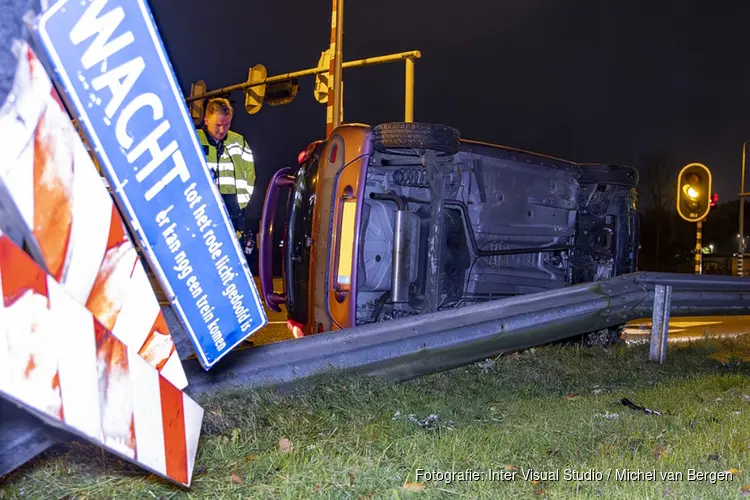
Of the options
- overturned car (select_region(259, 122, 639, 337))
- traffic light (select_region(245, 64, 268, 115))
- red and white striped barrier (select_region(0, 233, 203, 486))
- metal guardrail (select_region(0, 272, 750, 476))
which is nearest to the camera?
red and white striped barrier (select_region(0, 233, 203, 486))

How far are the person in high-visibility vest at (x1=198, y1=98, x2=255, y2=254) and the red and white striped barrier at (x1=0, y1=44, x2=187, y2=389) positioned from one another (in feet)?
12.5

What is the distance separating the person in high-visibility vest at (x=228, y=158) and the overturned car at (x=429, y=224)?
10.7 inches

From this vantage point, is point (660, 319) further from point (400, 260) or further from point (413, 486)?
point (413, 486)

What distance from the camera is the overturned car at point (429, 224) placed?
5.45m

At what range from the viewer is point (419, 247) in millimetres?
5820

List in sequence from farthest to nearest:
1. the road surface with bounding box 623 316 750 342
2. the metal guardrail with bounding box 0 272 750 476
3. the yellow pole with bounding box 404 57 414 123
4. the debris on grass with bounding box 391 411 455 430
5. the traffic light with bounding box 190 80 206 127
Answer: the traffic light with bounding box 190 80 206 127 < the yellow pole with bounding box 404 57 414 123 < the road surface with bounding box 623 316 750 342 < the metal guardrail with bounding box 0 272 750 476 < the debris on grass with bounding box 391 411 455 430

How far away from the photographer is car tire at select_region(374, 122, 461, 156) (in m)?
5.27

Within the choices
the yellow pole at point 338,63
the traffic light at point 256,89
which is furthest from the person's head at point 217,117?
the traffic light at point 256,89

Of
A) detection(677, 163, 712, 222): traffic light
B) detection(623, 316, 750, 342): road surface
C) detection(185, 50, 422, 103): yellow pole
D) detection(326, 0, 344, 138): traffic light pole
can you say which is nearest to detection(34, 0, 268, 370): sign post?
detection(623, 316, 750, 342): road surface

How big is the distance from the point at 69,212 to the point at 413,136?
3.45m

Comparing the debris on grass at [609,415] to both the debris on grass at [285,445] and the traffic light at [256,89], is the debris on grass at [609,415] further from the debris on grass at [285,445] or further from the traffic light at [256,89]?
the traffic light at [256,89]

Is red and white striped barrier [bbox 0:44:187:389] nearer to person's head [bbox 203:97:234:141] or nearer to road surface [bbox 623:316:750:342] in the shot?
person's head [bbox 203:97:234:141]

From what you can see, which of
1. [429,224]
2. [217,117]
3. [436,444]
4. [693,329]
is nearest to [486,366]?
[429,224]

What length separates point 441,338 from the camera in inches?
172
